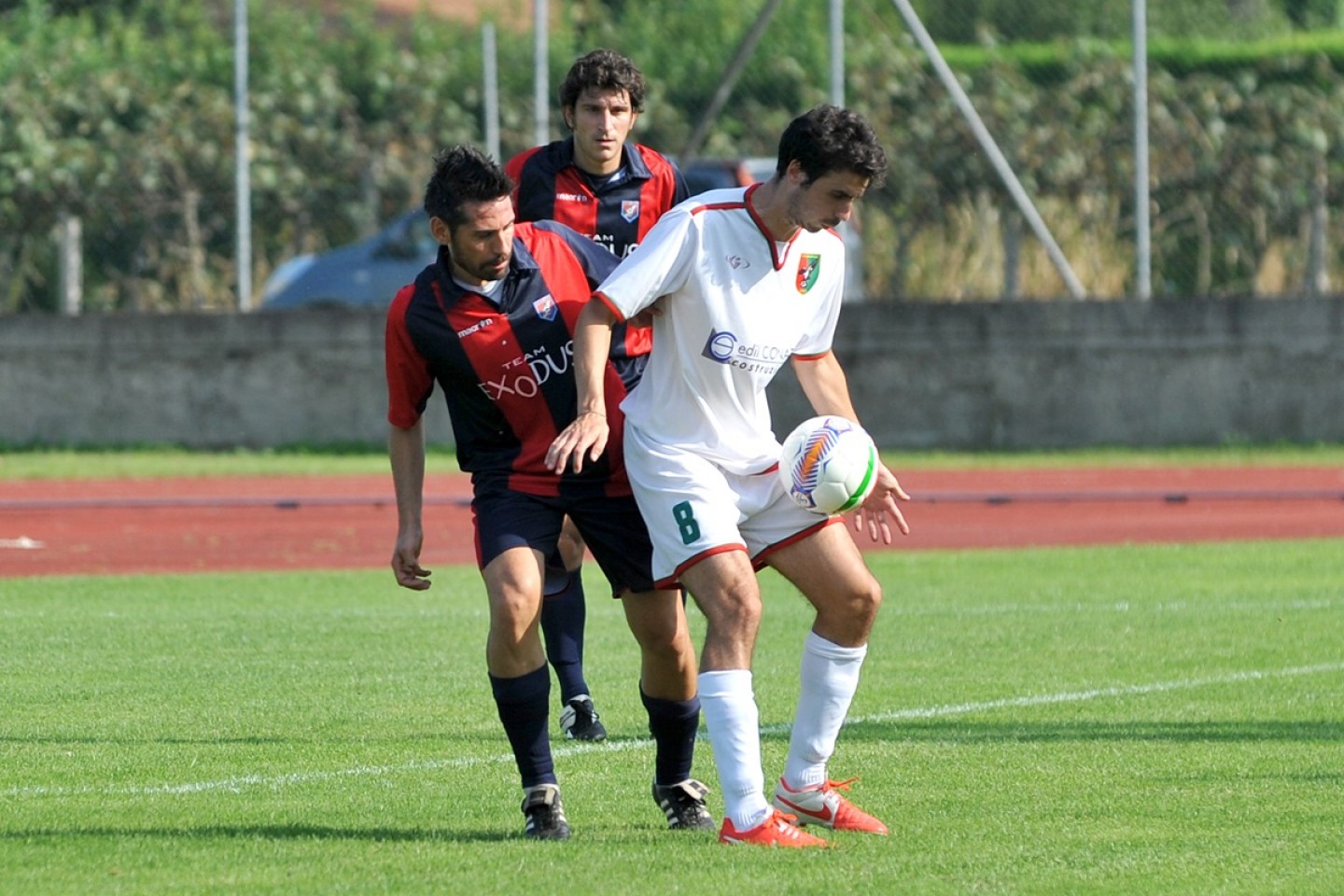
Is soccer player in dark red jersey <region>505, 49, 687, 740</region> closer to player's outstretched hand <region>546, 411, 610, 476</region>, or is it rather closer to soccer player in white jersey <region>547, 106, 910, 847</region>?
soccer player in white jersey <region>547, 106, 910, 847</region>

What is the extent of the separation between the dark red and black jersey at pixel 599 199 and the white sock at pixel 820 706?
99.0 inches

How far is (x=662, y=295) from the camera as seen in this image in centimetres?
589

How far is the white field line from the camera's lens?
21.6 feet

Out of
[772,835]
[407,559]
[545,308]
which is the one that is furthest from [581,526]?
[772,835]

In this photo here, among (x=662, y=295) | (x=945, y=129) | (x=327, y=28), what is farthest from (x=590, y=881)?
(x=327, y=28)

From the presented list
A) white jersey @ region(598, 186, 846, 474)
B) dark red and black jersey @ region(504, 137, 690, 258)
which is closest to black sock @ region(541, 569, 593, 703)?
dark red and black jersey @ region(504, 137, 690, 258)

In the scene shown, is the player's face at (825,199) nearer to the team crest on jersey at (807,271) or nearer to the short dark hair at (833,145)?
the short dark hair at (833,145)

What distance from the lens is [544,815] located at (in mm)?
5832

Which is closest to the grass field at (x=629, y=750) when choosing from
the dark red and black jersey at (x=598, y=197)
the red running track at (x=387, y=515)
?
the dark red and black jersey at (x=598, y=197)

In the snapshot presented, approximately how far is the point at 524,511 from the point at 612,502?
10.3 inches

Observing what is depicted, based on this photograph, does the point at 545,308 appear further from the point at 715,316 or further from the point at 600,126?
the point at 600,126

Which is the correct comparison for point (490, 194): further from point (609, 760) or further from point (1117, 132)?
point (1117, 132)

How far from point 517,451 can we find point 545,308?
0.42m

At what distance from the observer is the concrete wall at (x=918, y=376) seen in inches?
808
